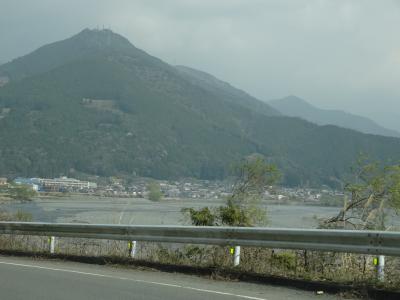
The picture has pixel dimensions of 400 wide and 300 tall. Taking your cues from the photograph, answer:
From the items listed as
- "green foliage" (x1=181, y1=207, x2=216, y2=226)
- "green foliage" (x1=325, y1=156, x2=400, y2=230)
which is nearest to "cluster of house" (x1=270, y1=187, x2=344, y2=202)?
"green foliage" (x1=325, y1=156, x2=400, y2=230)

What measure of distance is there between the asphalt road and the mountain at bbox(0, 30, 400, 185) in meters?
39.3

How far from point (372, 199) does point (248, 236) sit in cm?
383

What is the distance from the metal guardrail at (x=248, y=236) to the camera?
329 inches

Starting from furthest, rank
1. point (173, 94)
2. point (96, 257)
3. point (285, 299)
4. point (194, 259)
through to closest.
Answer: point (173, 94)
point (96, 257)
point (194, 259)
point (285, 299)

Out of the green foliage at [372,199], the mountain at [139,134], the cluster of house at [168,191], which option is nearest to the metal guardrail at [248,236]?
the green foliage at [372,199]

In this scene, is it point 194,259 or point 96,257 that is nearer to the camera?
point 194,259

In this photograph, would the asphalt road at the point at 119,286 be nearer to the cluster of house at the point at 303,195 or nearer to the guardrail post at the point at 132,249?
the guardrail post at the point at 132,249

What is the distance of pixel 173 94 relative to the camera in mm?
196500

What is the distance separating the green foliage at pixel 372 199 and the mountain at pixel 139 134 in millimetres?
35250

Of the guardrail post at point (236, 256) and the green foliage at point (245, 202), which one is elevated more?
the green foliage at point (245, 202)

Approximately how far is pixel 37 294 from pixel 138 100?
16125 centimetres

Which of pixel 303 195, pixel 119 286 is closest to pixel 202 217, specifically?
pixel 119 286

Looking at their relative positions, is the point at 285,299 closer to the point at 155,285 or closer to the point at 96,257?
the point at 155,285

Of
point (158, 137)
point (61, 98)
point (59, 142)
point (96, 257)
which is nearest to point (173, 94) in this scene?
point (61, 98)
